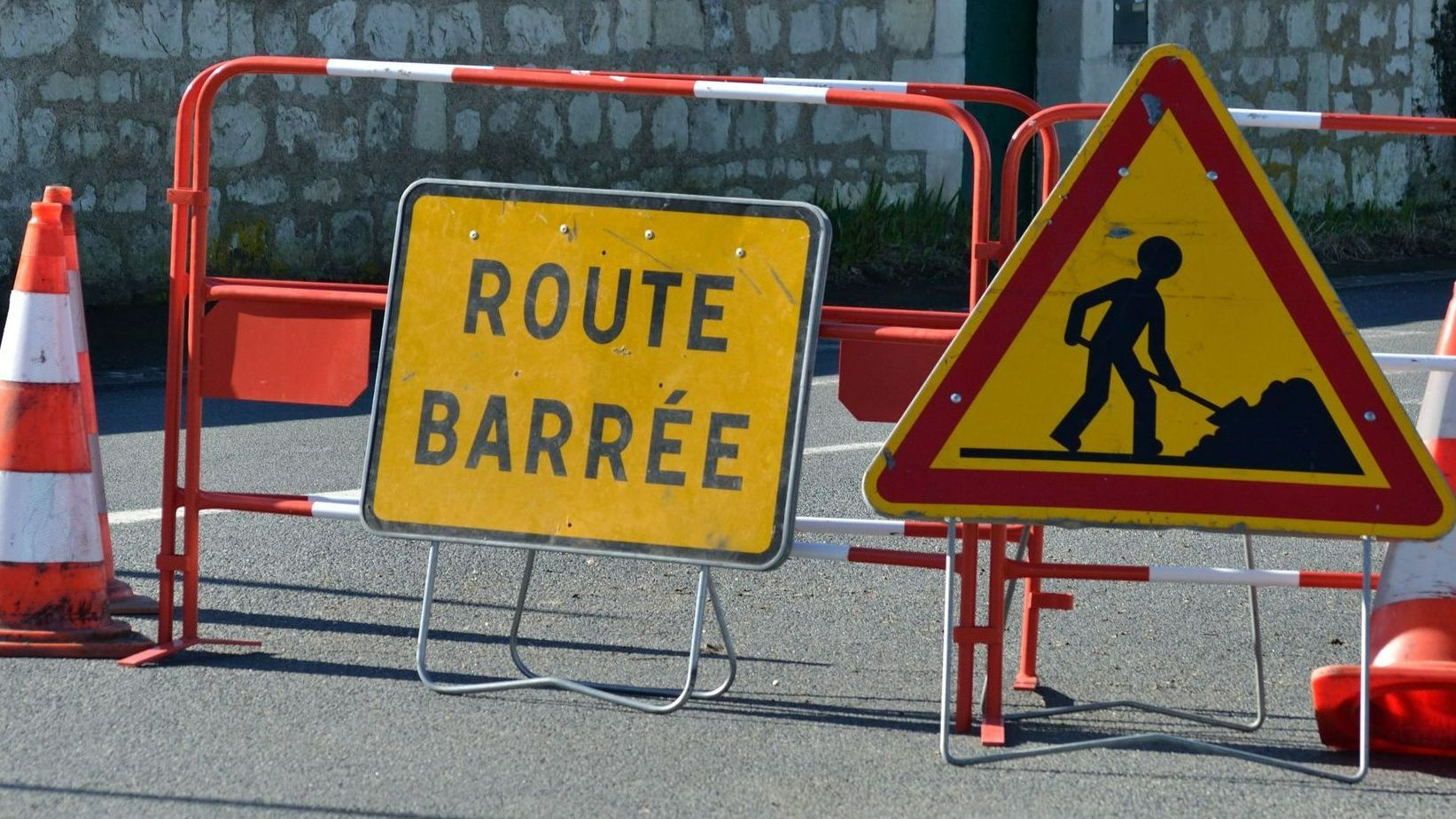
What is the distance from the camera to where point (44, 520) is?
4805 millimetres

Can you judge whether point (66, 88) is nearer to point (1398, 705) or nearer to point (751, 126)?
point (751, 126)

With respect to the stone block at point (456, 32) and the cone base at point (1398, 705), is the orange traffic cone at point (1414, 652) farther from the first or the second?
the stone block at point (456, 32)

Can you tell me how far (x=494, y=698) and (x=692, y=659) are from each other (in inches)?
20.7

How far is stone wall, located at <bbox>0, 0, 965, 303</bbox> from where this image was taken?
450 inches

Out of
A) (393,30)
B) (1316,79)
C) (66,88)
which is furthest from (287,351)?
(1316,79)

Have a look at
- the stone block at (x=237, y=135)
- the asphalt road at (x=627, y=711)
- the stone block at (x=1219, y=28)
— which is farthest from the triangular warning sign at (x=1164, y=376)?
the stone block at (x=1219, y=28)

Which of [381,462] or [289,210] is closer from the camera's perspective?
[381,462]

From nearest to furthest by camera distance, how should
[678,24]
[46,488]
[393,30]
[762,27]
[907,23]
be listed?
[46,488] → [393,30] → [678,24] → [762,27] → [907,23]

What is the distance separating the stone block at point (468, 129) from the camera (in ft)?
42.4

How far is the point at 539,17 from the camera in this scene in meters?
13.2

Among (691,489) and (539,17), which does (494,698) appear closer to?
(691,489)

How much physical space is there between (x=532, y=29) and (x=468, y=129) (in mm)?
780

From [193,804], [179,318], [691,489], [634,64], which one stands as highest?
[634,64]

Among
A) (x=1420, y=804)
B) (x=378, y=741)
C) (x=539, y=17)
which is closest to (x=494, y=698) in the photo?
(x=378, y=741)
